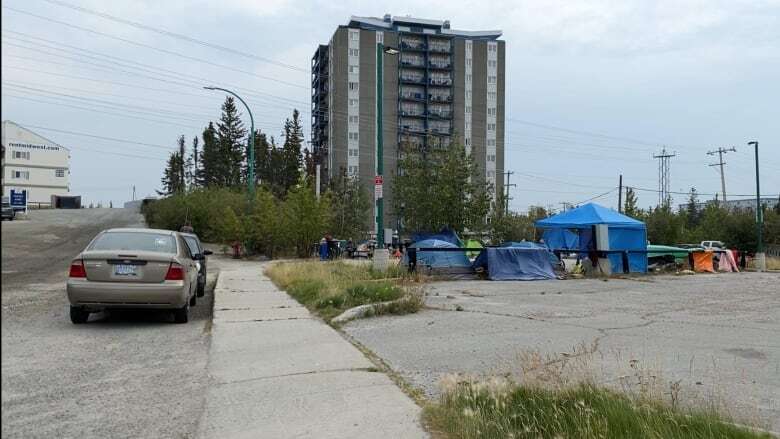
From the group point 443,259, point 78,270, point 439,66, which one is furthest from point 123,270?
point 439,66

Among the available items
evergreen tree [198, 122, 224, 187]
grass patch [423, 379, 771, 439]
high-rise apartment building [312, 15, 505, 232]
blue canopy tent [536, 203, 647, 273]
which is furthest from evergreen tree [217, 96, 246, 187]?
grass patch [423, 379, 771, 439]

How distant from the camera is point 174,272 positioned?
10.2m

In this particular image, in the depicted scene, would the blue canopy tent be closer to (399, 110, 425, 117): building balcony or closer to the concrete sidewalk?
the concrete sidewalk

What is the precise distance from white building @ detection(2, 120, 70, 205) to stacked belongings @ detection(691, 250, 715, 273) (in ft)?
365

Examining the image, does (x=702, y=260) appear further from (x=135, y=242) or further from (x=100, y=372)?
(x=100, y=372)

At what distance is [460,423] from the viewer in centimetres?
475

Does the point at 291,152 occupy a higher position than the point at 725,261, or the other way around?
the point at 291,152

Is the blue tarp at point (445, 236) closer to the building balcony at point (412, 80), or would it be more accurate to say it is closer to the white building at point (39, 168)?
the building balcony at point (412, 80)

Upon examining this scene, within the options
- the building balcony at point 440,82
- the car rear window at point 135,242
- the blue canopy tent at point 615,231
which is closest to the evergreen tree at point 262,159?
the building balcony at point 440,82

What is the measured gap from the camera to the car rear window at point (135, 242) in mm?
10477

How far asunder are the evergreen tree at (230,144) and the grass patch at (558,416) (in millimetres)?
78346

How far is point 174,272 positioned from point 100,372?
3.24 m

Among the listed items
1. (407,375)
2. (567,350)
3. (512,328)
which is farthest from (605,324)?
(407,375)

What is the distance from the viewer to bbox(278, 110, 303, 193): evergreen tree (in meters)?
86.5
